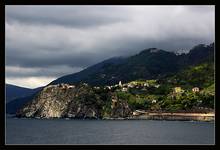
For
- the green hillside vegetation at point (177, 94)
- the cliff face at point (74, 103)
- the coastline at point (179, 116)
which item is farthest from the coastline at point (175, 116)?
the cliff face at point (74, 103)

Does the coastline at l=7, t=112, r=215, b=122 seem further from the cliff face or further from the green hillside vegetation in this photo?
the cliff face

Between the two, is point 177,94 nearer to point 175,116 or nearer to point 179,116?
point 179,116

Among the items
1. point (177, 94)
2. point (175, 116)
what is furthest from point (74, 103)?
point (177, 94)

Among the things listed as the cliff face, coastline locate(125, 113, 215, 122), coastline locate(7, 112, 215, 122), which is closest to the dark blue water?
coastline locate(7, 112, 215, 122)

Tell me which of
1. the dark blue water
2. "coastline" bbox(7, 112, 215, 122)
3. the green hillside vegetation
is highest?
the green hillside vegetation

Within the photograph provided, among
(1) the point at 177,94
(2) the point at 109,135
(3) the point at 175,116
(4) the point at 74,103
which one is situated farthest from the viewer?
(1) the point at 177,94

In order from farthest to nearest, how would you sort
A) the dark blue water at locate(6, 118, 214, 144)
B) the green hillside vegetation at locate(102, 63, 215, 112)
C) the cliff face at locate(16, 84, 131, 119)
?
the cliff face at locate(16, 84, 131, 119)
the green hillside vegetation at locate(102, 63, 215, 112)
the dark blue water at locate(6, 118, 214, 144)

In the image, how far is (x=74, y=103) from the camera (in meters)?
163

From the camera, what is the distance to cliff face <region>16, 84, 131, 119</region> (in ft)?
525

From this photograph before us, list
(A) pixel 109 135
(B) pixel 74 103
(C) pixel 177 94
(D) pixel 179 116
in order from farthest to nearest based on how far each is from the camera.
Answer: (C) pixel 177 94, (B) pixel 74 103, (D) pixel 179 116, (A) pixel 109 135

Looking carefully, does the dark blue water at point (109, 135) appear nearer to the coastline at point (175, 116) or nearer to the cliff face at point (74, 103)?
the coastline at point (175, 116)
